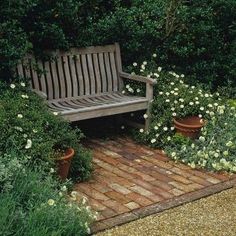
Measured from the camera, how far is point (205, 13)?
27.5ft

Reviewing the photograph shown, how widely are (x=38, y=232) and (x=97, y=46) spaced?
12.8 feet

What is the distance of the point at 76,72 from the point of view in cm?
741

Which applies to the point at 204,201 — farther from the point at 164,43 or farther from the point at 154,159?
the point at 164,43

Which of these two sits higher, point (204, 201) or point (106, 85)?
point (106, 85)

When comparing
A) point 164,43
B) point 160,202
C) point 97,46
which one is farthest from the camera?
point 164,43

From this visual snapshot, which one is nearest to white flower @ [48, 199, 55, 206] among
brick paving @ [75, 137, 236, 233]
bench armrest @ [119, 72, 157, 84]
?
brick paving @ [75, 137, 236, 233]

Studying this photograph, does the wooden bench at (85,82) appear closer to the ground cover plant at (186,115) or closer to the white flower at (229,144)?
the ground cover plant at (186,115)

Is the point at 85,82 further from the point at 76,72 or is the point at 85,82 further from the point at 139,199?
the point at 139,199

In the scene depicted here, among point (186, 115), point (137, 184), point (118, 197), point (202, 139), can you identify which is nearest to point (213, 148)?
point (202, 139)

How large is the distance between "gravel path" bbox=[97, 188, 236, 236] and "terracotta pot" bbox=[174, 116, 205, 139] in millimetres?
1622

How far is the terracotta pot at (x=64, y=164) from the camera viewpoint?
546cm

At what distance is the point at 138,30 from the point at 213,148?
2171mm

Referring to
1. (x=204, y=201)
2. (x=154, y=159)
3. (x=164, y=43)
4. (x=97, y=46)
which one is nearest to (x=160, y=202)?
(x=204, y=201)

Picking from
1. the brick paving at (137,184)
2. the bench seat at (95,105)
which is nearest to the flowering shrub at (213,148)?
the brick paving at (137,184)
